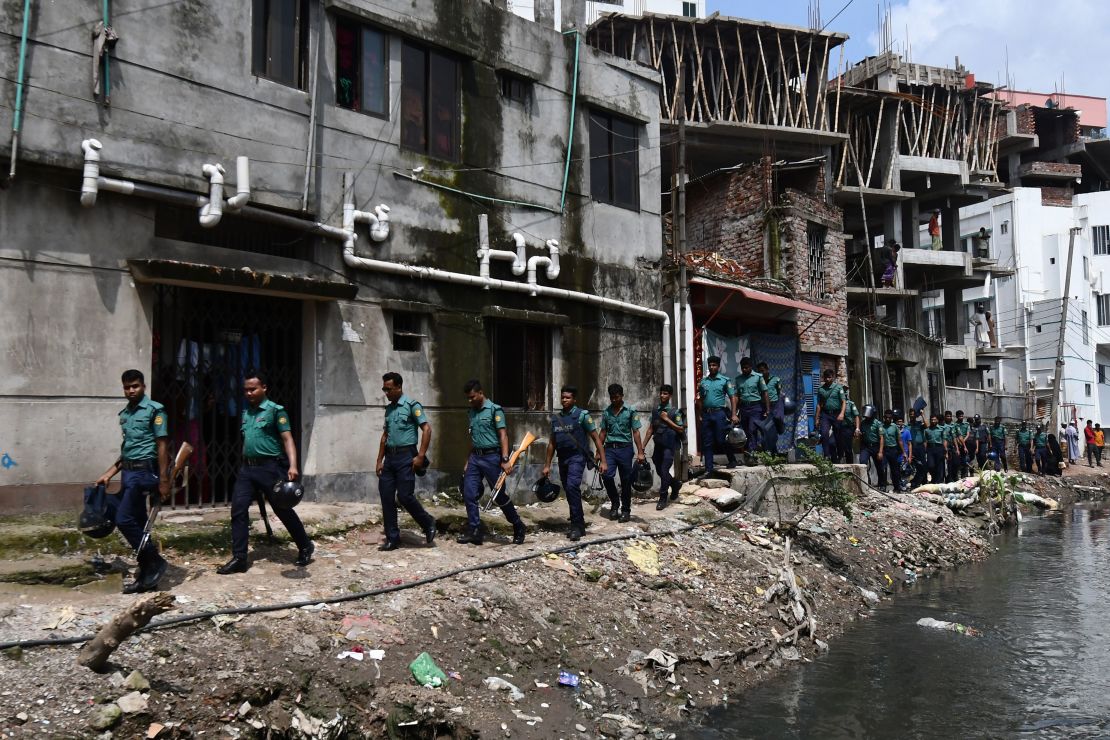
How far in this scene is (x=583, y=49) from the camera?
13.4 meters

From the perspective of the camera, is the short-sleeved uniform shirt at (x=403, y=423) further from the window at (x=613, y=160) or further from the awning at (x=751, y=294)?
the awning at (x=751, y=294)

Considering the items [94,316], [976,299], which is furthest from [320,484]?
[976,299]

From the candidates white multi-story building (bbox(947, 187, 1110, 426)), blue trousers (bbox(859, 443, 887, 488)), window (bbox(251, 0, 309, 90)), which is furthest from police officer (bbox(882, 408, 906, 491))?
white multi-story building (bbox(947, 187, 1110, 426))

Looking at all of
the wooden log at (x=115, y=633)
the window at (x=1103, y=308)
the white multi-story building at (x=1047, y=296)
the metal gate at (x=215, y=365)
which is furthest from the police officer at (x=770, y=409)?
the window at (x=1103, y=308)

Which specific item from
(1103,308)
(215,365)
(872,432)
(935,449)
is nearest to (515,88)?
(215,365)

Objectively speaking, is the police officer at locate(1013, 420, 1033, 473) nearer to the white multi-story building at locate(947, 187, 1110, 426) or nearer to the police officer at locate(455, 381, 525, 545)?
the white multi-story building at locate(947, 187, 1110, 426)

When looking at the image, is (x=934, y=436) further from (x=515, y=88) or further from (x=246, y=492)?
(x=246, y=492)

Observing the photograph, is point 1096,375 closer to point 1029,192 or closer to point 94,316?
point 1029,192

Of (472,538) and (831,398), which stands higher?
(831,398)

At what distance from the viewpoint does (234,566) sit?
710 cm

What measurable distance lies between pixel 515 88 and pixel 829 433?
26.6 feet

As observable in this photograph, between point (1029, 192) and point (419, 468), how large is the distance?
42.7m

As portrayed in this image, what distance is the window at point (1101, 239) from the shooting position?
42156mm

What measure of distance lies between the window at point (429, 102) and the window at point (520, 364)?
258cm
